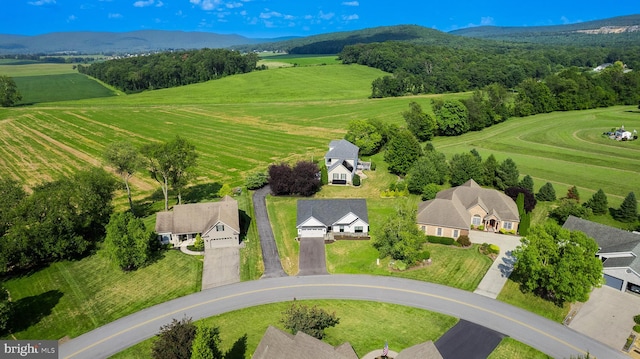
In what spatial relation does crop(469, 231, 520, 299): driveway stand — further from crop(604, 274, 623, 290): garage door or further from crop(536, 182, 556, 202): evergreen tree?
crop(536, 182, 556, 202): evergreen tree

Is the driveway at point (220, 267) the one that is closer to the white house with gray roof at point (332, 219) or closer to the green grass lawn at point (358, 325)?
the green grass lawn at point (358, 325)

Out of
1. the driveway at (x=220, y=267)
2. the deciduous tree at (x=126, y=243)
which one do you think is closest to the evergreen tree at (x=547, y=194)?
the driveway at (x=220, y=267)

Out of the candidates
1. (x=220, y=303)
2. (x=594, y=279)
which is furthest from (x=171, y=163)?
(x=594, y=279)

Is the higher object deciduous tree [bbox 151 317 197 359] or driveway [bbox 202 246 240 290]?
deciduous tree [bbox 151 317 197 359]

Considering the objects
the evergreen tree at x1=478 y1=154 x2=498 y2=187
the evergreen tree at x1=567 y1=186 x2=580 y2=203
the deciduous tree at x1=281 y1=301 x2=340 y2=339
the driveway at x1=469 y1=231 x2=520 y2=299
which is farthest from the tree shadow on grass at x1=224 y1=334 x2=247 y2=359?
the evergreen tree at x1=567 y1=186 x2=580 y2=203

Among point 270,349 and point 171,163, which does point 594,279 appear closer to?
point 270,349

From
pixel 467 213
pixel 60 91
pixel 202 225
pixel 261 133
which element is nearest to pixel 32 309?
pixel 202 225

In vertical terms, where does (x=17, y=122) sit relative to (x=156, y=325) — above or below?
above
